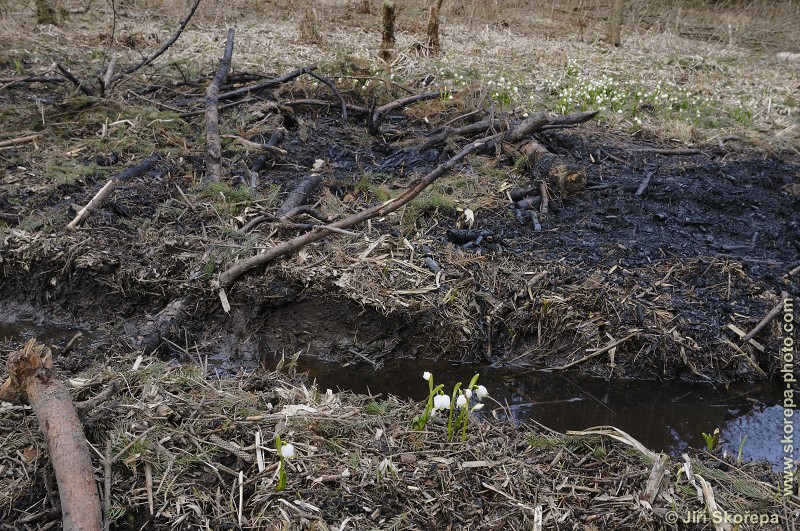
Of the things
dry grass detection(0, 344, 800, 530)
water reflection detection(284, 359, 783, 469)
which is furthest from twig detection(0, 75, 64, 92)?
dry grass detection(0, 344, 800, 530)

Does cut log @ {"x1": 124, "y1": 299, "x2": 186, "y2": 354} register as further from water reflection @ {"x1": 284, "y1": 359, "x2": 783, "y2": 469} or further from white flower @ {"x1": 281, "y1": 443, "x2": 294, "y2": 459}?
white flower @ {"x1": 281, "y1": 443, "x2": 294, "y2": 459}

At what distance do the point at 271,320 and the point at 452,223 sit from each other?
1728 mm

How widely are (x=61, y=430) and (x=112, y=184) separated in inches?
131

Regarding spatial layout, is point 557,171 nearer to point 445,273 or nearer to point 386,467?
point 445,273

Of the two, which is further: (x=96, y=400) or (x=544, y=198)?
(x=544, y=198)

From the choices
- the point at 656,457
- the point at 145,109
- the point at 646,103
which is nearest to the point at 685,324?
the point at 656,457

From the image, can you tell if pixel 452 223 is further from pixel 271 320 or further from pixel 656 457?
pixel 656 457

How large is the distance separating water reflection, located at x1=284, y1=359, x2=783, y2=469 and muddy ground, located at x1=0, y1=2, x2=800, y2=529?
0.13m

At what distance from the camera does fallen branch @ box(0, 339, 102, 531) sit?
2.46 meters

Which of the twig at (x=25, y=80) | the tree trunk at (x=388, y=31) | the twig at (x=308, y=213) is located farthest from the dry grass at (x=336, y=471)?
the tree trunk at (x=388, y=31)

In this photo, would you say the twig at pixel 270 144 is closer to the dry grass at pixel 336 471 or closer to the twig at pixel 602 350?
the dry grass at pixel 336 471

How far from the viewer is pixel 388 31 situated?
→ 359 inches

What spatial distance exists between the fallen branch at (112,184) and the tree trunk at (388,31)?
13.5ft

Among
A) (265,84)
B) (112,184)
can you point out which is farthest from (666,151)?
(112,184)
